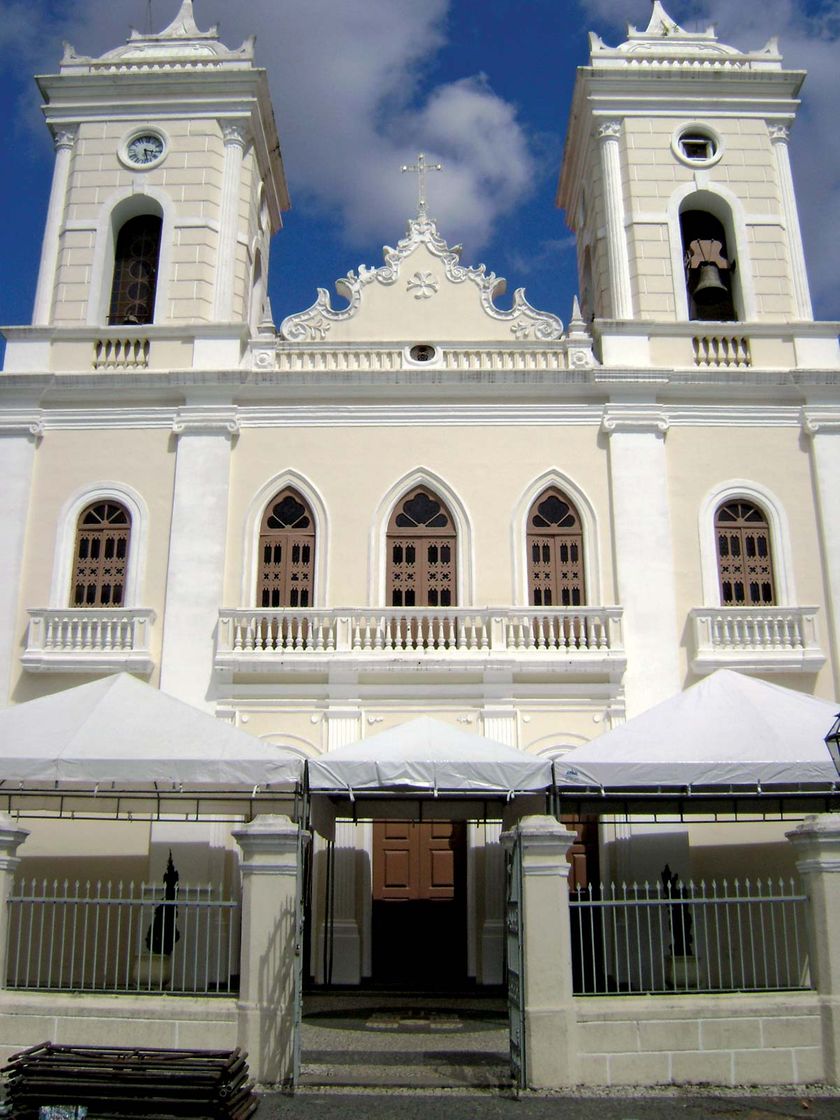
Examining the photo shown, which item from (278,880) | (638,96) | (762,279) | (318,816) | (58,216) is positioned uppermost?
(638,96)

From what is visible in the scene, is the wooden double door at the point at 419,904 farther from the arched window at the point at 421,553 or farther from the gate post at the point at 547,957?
the gate post at the point at 547,957

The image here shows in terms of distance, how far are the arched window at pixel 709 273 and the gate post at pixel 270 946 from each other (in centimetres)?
1118

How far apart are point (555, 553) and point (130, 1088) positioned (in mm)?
9398

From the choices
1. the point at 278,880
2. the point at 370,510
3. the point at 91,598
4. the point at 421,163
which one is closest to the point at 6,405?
the point at 91,598

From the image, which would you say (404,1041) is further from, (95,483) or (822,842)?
(95,483)

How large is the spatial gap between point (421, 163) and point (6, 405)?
748cm

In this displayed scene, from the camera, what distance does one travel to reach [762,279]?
663 inches

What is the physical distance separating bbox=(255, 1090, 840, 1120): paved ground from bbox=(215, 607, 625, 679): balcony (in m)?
6.40

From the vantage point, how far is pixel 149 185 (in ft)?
56.9

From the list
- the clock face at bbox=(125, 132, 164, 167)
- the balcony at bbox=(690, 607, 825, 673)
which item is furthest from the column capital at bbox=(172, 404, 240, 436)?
the balcony at bbox=(690, 607, 825, 673)

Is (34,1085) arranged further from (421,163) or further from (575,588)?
(421,163)

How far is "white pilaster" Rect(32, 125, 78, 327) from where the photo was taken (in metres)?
16.9

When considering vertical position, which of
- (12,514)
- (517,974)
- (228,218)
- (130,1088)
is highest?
(228,218)

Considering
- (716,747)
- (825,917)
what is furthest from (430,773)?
(825,917)
